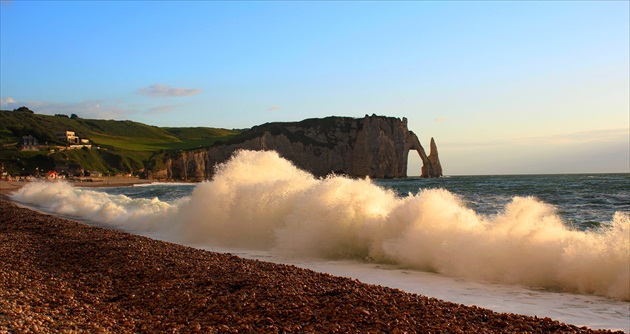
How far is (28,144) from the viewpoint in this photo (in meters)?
113

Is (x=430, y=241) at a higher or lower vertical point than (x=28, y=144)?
lower

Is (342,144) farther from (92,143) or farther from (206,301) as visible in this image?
(206,301)

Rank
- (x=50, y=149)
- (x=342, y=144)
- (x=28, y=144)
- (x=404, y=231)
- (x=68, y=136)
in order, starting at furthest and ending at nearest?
1. (x=68, y=136)
2. (x=28, y=144)
3. (x=50, y=149)
4. (x=342, y=144)
5. (x=404, y=231)

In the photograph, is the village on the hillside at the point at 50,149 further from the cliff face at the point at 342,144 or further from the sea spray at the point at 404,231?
the sea spray at the point at 404,231

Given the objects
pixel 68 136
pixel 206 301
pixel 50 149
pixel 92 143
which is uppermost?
pixel 68 136

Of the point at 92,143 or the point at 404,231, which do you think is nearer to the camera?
the point at 404,231

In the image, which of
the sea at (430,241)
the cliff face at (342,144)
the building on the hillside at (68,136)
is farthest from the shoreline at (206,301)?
the building on the hillside at (68,136)

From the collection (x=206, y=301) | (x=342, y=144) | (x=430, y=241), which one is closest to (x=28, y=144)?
(x=342, y=144)

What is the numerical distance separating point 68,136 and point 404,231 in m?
136

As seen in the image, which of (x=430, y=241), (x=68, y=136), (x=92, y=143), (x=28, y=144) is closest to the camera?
(x=430, y=241)

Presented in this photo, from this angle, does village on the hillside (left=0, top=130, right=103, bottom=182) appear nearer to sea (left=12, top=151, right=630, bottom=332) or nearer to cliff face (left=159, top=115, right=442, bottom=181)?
cliff face (left=159, top=115, right=442, bottom=181)

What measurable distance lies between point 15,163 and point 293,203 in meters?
102

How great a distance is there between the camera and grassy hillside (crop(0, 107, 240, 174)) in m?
103

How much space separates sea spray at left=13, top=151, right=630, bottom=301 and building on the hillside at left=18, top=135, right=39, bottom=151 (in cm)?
10495
